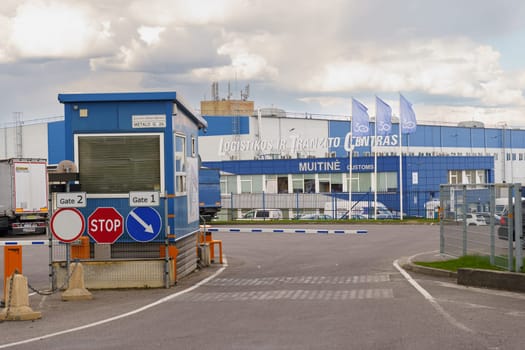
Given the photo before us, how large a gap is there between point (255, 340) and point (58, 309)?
4.93 metres

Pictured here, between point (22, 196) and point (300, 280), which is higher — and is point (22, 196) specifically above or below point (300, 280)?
above

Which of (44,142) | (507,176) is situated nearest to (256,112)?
(44,142)

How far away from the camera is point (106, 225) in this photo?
15.2 m

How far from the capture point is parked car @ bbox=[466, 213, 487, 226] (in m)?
17.7

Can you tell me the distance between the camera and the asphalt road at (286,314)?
9172 millimetres

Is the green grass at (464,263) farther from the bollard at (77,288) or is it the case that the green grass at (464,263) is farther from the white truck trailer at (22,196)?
the white truck trailer at (22,196)

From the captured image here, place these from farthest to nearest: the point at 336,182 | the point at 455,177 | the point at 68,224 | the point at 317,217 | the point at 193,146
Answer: the point at 455,177, the point at 336,182, the point at 317,217, the point at 193,146, the point at 68,224

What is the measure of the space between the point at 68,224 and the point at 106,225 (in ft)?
3.74

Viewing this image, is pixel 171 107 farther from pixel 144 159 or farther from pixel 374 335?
pixel 374 335

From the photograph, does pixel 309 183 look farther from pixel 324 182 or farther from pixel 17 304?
pixel 17 304

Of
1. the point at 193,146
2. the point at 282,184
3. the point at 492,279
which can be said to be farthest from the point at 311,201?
the point at 492,279

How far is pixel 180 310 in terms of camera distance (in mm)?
12164

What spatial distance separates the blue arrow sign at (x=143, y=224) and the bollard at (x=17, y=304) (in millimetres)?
3357

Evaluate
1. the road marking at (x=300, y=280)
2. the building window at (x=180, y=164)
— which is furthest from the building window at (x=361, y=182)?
the building window at (x=180, y=164)
